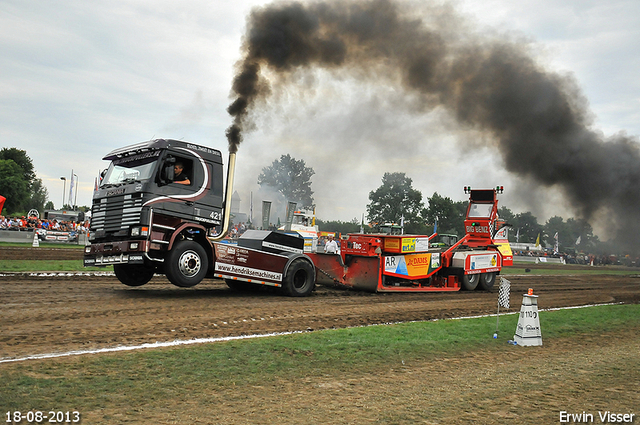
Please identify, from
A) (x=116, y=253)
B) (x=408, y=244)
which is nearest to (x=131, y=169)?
(x=116, y=253)

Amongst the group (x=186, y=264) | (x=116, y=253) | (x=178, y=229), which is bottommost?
(x=186, y=264)

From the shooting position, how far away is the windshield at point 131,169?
35.1 feet

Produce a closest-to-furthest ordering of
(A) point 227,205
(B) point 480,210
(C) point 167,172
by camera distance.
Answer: (C) point 167,172 < (A) point 227,205 < (B) point 480,210

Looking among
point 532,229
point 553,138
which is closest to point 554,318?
point 553,138

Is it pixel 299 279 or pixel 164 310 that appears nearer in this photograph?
pixel 164 310

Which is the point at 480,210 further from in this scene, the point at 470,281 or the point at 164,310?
the point at 164,310

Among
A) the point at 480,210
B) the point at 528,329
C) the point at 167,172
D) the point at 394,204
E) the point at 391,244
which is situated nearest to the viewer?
the point at 528,329

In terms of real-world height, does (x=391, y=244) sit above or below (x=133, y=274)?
above

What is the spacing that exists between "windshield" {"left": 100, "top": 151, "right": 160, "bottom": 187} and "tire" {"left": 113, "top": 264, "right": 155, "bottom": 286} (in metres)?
2.28

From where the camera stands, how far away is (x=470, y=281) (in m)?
17.9

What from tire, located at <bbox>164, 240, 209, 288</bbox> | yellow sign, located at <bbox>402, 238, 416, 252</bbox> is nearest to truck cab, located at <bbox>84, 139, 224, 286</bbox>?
tire, located at <bbox>164, 240, 209, 288</bbox>

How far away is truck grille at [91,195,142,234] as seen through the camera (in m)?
10.4

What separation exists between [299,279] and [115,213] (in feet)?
16.4

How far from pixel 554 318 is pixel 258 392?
8.35 meters
